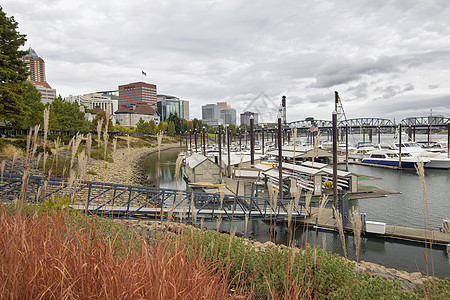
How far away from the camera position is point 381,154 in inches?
1549

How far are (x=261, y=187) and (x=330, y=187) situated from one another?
5701 mm

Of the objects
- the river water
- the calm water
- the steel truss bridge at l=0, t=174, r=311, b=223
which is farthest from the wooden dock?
the calm water

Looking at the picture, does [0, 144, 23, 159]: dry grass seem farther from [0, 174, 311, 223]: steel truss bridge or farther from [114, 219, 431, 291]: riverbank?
[114, 219, 431, 291]: riverbank

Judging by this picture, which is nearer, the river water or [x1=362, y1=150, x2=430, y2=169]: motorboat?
the river water

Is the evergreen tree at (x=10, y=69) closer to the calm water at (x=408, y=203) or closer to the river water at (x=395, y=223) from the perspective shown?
the river water at (x=395, y=223)

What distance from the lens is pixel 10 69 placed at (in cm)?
1647

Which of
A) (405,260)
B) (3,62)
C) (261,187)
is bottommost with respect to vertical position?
(405,260)

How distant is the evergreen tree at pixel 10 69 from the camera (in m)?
15.7

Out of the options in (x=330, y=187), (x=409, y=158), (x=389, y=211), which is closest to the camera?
(x=389, y=211)

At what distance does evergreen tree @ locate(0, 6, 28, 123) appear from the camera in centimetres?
1573

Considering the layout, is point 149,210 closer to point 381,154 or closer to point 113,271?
point 113,271

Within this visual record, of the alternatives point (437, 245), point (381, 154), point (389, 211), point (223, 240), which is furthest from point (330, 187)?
point (381, 154)

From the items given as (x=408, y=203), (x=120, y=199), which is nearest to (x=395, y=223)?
(x=408, y=203)

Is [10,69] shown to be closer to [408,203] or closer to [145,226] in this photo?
[145,226]
